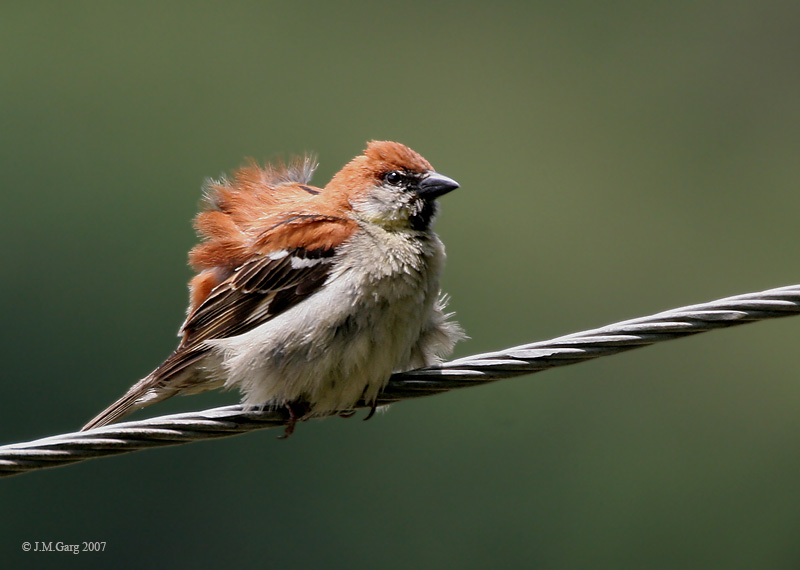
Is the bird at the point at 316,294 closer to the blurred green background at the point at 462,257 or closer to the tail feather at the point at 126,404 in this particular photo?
the tail feather at the point at 126,404

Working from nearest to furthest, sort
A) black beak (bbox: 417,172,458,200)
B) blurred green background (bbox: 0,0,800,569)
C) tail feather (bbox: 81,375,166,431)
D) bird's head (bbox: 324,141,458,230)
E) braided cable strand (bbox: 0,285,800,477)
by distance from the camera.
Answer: braided cable strand (bbox: 0,285,800,477), tail feather (bbox: 81,375,166,431), bird's head (bbox: 324,141,458,230), black beak (bbox: 417,172,458,200), blurred green background (bbox: 0,0,800,569)

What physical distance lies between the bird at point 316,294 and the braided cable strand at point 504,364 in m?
0.53

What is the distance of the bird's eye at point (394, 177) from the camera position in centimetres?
486

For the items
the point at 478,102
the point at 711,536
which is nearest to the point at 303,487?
the point at 711,536

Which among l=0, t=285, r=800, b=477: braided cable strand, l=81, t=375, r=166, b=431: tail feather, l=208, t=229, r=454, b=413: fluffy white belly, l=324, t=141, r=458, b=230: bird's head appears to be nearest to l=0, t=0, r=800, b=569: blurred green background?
l=81, t=375, r=166, b=431: tail feather

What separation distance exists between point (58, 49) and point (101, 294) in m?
6.51

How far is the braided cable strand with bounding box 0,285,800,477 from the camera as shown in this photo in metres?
3.23

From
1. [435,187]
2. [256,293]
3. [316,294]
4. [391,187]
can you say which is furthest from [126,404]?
[435,187]

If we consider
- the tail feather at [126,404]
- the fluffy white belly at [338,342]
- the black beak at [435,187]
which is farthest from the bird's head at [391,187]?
the tail feather at [126,404]

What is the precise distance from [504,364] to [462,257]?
40.3ft

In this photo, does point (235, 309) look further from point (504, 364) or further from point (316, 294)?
point (504, 364)

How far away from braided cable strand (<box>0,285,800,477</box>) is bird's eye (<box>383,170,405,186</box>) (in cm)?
144

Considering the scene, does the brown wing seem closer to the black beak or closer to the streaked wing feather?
the streaked wing feather

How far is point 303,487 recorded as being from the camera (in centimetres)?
1208
